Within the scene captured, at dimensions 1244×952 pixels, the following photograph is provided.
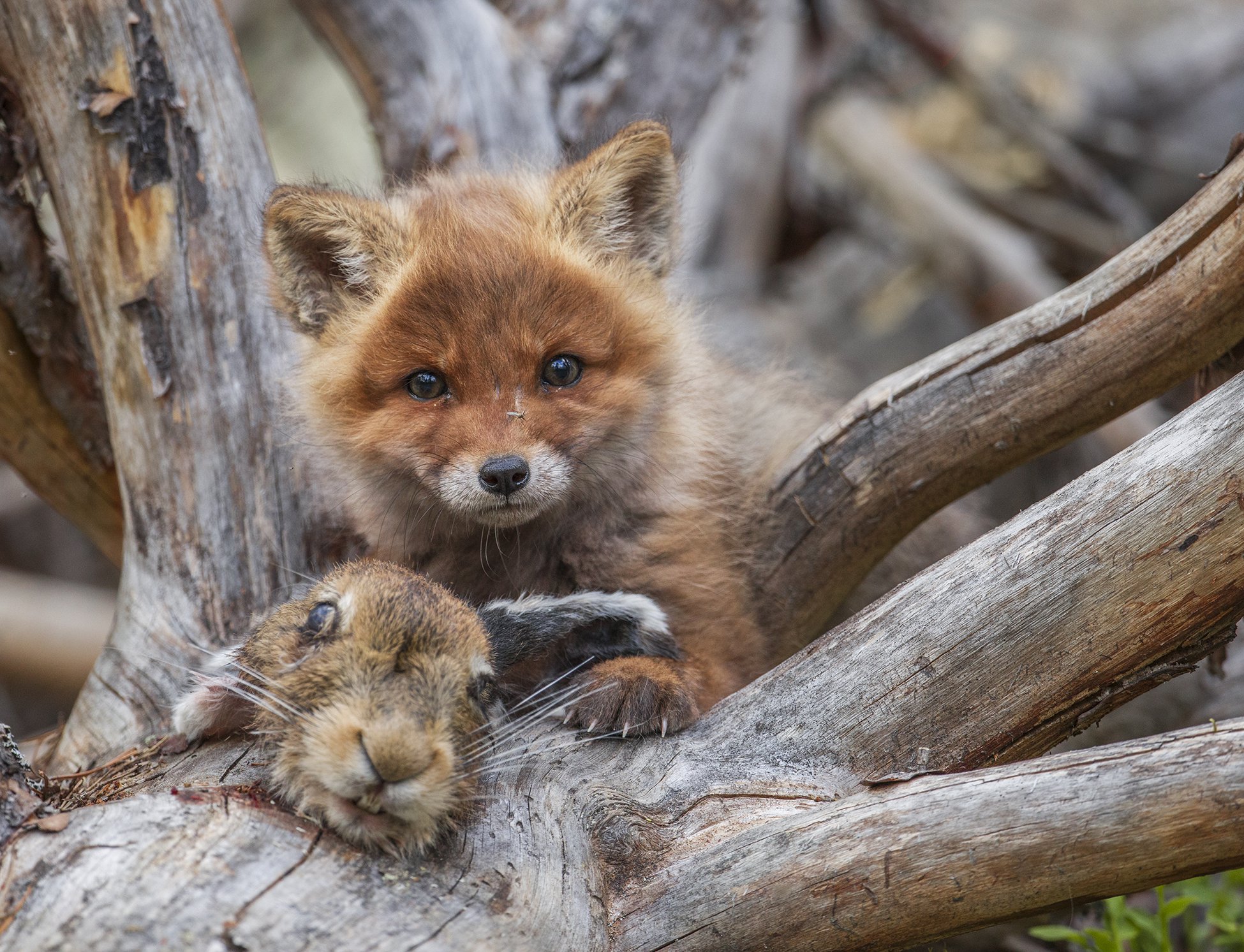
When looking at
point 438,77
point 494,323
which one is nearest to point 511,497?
point 494,323

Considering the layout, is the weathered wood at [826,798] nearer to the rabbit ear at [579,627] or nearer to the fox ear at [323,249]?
the rabbit ear at [579,627]

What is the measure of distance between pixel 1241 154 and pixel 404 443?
9.89ft

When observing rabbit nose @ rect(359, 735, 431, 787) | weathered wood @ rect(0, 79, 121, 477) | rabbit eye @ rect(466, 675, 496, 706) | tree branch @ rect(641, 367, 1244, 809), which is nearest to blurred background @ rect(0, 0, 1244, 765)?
weathered wood @ rect(0, 79, 121, 477)

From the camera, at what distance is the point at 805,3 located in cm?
937

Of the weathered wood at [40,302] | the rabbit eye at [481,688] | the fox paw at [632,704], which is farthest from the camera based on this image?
the weathered wood at [40,302]

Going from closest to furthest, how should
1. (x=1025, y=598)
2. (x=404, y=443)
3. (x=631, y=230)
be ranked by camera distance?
(x=1025, y=598) → (x=404, y=443) → (x=631, y=230)

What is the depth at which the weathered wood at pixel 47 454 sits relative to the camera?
17.4ft

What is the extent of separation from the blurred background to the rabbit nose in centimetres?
459

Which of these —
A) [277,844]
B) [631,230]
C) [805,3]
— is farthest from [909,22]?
[277,844]

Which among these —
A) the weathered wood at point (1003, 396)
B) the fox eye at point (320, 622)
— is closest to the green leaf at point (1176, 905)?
the weathered wood at point (1003, 396)

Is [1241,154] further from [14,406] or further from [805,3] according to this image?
[805,3]

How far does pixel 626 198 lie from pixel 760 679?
86.2 inches

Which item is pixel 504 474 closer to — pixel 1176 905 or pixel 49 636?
pixel 1176 905

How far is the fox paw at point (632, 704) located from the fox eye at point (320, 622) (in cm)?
88
